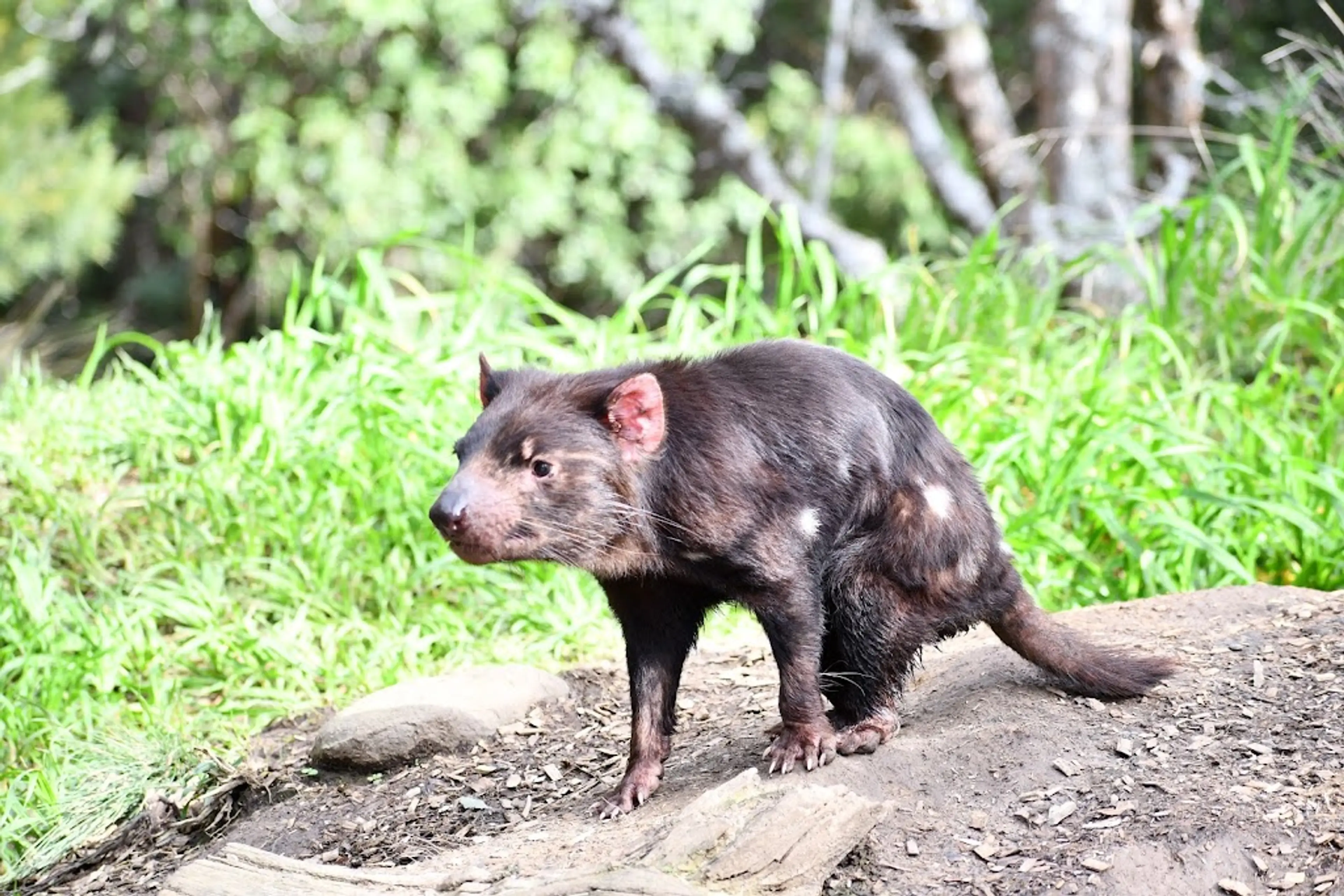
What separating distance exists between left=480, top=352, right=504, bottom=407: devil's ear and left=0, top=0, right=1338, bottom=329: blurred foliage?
767 cm

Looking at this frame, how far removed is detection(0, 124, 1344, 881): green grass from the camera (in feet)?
14.4

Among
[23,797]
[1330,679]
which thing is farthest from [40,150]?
[1330,679]

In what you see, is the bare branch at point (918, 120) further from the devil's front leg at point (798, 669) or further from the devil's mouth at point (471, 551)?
the devil's mouth at point (471, 551)

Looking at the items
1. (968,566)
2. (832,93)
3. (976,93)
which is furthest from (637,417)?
(832,93)

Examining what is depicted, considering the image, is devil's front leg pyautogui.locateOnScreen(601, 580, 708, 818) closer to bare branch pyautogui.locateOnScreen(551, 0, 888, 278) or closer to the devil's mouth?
the devil's mouth

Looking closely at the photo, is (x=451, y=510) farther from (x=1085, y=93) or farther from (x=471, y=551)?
(x=1085, y=93)

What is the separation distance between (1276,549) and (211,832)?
10.5 feet

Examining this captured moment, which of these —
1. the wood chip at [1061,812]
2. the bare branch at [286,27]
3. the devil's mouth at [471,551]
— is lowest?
the wood chip at [1061,812]

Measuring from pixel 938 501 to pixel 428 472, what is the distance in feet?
7.59

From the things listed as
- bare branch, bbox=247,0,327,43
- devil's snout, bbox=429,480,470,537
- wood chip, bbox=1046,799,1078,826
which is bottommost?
wood chip, bbox=1046,799,1078,826

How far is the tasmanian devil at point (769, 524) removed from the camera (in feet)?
9.71

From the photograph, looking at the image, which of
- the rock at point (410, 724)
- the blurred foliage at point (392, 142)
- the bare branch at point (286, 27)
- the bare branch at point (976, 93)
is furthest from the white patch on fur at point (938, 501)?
the bare branch at point (286, 27)

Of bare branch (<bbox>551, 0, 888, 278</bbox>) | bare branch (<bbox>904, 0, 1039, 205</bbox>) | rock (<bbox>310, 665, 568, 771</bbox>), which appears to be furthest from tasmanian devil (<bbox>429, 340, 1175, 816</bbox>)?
bare branch (<bbox>551, 0, 888, 278</bbox>)

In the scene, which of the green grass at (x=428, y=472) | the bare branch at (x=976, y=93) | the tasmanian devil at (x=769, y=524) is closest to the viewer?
the tasmanian devil at (x=769, y=524)
